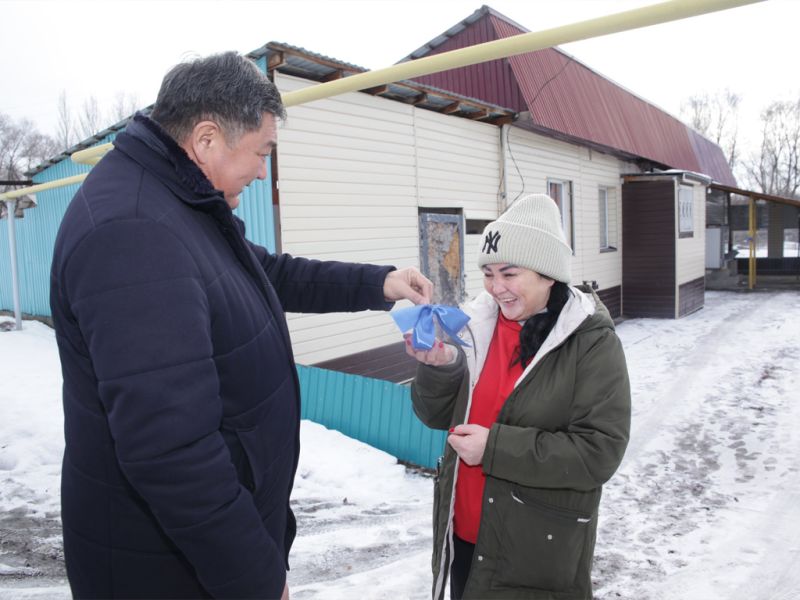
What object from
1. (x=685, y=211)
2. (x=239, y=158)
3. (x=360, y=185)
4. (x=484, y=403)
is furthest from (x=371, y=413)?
(x=685, y=211)

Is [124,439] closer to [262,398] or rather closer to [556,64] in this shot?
[262,398]

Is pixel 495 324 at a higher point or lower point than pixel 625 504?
higher

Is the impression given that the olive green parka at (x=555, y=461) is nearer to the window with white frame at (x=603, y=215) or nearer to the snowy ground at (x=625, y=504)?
the snowy ground at (x=625, y=504)

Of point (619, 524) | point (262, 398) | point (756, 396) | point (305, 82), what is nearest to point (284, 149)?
point (305, 82)

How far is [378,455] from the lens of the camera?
548cm

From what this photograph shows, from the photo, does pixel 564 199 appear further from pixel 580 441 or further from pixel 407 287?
pixel 580 441

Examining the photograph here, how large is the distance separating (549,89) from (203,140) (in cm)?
984

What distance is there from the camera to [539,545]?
192 cm

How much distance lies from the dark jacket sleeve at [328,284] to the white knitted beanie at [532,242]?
0.49m

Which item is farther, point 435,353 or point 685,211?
point 685,211

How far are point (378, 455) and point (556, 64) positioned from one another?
8528 mm

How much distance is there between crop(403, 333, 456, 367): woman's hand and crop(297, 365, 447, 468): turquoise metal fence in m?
3.08

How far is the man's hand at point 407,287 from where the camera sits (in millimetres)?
2336

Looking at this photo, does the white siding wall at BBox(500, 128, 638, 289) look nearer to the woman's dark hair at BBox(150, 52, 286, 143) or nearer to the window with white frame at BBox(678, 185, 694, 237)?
the window with white frame at BBox(678, 185, 694, 237)
